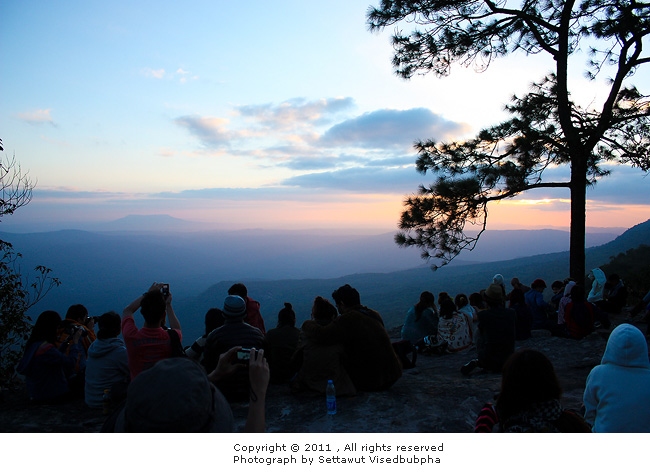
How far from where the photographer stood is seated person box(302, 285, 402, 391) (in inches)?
162

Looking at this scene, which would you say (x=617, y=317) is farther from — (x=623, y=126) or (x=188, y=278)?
(x=188, y=278)

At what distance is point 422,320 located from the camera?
23.2 ft

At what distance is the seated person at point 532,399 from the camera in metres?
1.87

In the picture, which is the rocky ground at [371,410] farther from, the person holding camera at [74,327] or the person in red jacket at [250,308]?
the person in red jacket at [250,308]

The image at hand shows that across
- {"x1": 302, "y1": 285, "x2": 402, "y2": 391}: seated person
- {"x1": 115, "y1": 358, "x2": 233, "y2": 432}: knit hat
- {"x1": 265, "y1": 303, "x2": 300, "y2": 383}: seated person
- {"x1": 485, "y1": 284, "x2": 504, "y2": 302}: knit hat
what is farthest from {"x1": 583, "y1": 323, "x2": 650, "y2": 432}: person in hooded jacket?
{"x1": 265, "y1": 303, "x2": 300, "y2": 383}: seated person

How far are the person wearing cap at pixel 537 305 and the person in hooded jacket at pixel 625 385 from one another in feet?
19.3

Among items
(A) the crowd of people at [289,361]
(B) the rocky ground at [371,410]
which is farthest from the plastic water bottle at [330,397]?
(A) the crowd of people at [289,361]

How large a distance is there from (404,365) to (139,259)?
148 m

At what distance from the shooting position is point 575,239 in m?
8.35

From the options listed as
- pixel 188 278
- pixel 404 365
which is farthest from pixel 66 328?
pixel 188 278

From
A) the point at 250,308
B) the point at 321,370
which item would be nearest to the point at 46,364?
the point at 250,308

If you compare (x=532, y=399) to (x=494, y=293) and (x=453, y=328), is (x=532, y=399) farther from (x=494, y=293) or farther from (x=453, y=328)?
(x=453, y=328)

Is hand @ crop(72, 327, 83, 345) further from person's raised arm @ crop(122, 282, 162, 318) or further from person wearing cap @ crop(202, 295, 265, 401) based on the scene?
person wearing cap @ crop(202, 295, 265, 401)

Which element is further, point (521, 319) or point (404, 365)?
point (521, 319)
